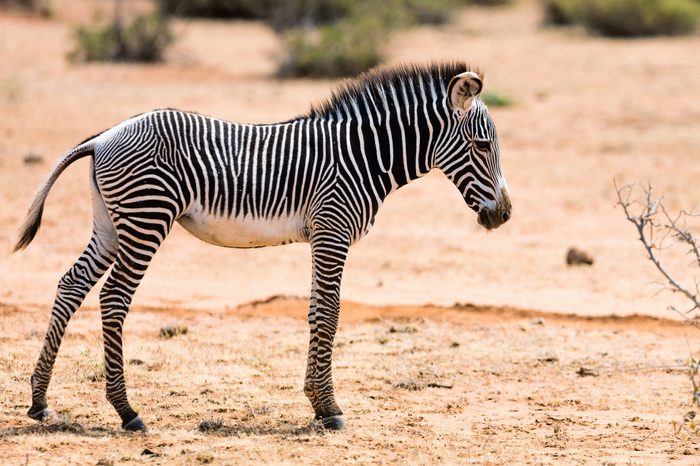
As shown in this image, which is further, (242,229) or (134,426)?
(242,229)

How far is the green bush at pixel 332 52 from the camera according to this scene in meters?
21.5

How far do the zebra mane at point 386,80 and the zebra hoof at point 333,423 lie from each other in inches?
76.9

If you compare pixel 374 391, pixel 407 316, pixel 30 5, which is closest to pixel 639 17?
pixel 30 5

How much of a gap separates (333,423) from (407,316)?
309 centimetres

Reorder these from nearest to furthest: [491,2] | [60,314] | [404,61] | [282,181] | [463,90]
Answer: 1. [60,314]
2. [282,181]
3. [463,90]
4. [404,61]
5. [491,2]

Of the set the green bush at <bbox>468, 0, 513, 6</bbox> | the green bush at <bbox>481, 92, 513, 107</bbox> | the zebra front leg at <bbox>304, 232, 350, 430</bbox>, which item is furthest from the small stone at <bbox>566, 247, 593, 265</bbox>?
the green bush at <bbox>468, 0, 513, 6</bbox>

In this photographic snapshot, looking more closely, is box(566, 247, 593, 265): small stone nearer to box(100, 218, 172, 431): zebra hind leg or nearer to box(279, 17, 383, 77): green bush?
box(100, 218, 172, 431): zebra hind leg

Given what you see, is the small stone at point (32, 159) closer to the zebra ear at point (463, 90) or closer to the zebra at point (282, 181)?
the zebra at point (282, 181)

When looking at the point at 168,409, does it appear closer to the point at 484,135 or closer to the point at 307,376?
the point at 307,376

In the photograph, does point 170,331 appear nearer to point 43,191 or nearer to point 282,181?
point 43,191

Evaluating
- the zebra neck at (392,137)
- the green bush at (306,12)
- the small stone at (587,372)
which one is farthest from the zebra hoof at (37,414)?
the green bush at (306,12)

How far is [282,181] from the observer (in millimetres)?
6617

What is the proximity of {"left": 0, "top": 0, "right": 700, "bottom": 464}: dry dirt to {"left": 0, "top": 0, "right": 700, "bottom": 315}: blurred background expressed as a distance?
0.05 m

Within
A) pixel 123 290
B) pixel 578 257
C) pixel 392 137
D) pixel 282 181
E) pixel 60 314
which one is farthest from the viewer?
pixel 578 257
